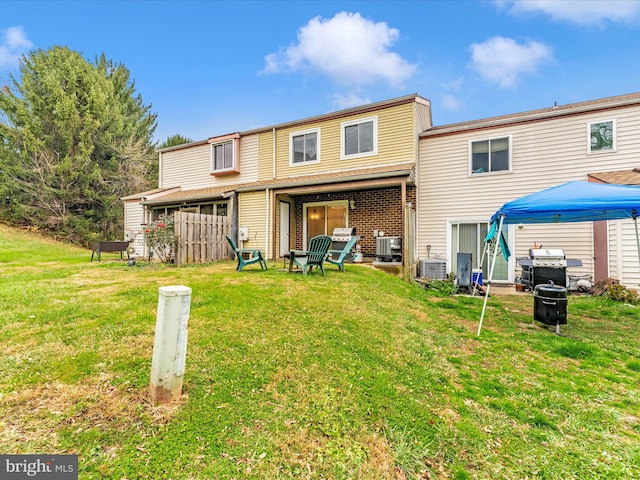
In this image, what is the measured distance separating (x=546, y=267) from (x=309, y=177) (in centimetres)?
806

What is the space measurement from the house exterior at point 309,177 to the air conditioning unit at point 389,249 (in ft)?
1.71

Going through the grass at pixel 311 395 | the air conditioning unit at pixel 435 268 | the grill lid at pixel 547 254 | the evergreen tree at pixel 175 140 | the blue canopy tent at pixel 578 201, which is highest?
the evergreen tree at pixel 175 140

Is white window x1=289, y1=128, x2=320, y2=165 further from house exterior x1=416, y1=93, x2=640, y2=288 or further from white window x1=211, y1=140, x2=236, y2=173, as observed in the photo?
house exterior x1=416, y1=93, x2=640, y2=288

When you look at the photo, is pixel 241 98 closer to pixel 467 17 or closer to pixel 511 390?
pixel 467 17

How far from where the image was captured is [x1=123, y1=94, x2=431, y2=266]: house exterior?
402 inches

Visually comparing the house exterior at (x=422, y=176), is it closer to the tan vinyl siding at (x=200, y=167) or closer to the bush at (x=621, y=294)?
the tan vinyl siding at (x=200, y=167)

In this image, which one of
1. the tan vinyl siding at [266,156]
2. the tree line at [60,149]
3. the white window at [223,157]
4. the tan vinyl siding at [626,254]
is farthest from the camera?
the tree line at [60,149]

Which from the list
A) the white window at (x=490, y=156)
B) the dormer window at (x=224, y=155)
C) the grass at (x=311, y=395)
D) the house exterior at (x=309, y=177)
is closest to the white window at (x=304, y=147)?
the house exterior at (x=309, y=177)

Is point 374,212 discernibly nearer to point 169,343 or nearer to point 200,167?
point 200,167

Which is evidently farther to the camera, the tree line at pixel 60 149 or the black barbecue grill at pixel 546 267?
the tree line at pixel 60 149

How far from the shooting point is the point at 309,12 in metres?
12.8

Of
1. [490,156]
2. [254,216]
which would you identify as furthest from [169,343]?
[490,156]

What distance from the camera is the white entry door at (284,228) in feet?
39.5

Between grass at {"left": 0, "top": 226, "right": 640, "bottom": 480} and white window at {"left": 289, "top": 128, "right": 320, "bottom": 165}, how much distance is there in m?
8.15
